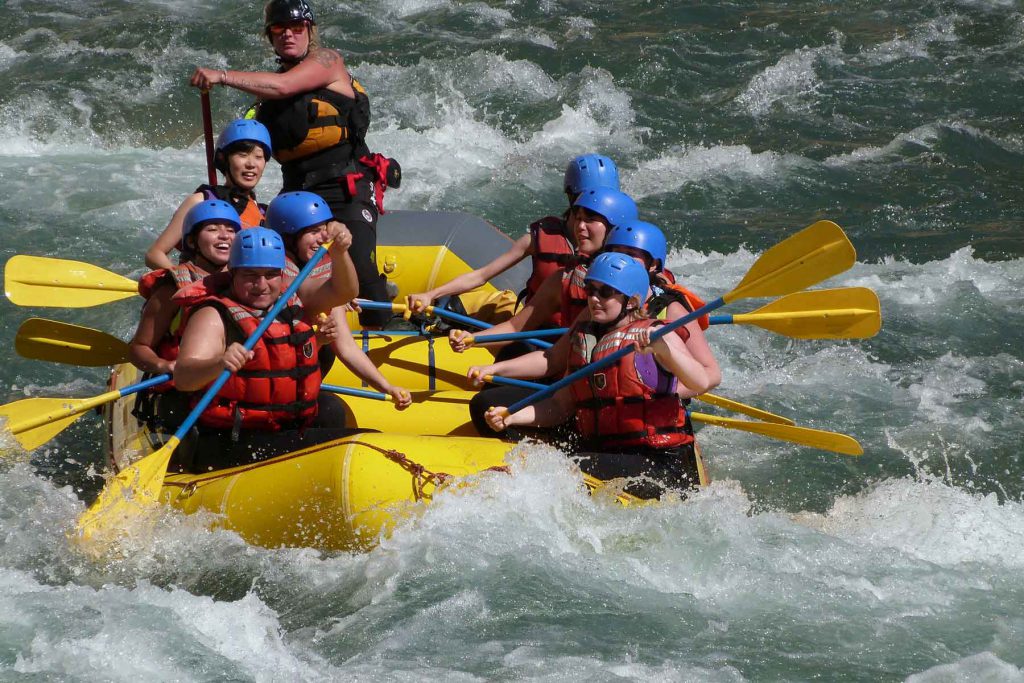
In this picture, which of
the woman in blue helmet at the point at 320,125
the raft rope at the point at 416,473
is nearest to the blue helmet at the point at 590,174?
the woman in blue helmet at the point at 320,125

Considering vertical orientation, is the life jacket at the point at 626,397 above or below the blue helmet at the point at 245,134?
below

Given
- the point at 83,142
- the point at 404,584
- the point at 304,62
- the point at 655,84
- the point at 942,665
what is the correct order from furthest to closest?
the point at 655,84 < the point at 83,142 < the point at 304,62 < the point at 404,584 < the point at 942,665

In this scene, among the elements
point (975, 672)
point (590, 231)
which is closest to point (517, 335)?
point (590, 231)

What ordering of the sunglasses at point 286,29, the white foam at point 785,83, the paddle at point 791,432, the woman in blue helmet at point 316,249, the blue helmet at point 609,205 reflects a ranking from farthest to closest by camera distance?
the white foam at point 785,83 < the sunglasses at point 286,29 < the blue helmet at point 609,205 < the paddle at point 791,432 < the woman in blue helmet at point 316,249

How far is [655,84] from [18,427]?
26.3ft

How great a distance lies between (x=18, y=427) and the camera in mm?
5117

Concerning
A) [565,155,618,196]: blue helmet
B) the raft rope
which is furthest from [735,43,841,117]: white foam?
the raft rope

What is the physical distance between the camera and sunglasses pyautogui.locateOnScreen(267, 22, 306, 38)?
593 cm

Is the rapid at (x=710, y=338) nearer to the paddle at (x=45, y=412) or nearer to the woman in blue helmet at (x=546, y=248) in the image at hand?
the paddle at (x=45, y=412)

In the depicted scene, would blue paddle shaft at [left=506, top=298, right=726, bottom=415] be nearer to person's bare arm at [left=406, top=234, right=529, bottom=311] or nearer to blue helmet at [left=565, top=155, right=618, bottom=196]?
person's bare arm at [left=406, top=234, right=529, bottom=311]

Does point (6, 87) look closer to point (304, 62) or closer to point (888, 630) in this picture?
point (304, 62)

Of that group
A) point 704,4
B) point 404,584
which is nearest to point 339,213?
point 404,584

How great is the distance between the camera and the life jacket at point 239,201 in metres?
5.53

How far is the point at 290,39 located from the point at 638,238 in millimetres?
1979
